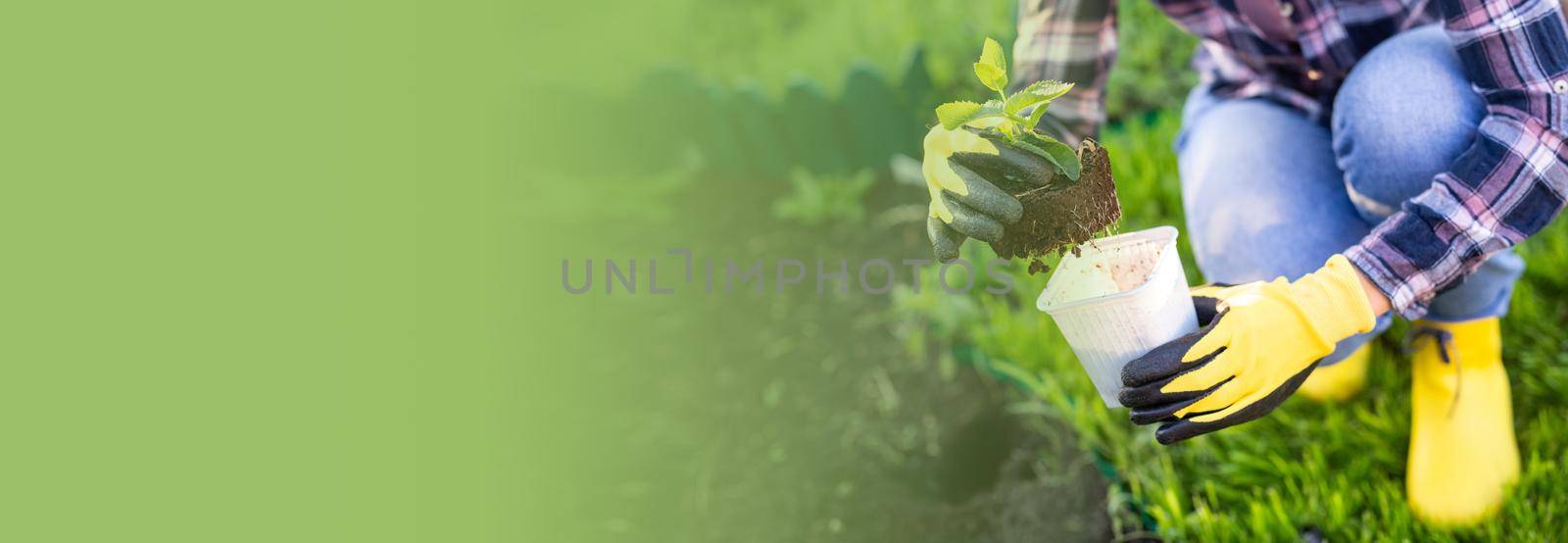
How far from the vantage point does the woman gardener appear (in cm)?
126

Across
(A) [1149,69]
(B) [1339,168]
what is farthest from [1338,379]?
(A) [1149,69]

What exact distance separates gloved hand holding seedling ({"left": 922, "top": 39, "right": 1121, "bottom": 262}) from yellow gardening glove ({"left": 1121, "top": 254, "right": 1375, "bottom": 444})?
0.56 feet

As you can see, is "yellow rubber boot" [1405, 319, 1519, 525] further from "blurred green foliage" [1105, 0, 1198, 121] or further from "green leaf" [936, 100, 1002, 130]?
"blurred green foliage" [1105, 0, 1198, 121]

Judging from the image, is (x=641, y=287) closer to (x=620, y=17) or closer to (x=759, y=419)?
(x=759, y=419)

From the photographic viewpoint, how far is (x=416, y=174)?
3410mm

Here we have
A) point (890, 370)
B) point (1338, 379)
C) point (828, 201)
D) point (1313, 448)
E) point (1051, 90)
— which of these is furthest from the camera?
point (828, 201)

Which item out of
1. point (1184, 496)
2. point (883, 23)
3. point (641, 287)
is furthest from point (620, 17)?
point (1184, 496)

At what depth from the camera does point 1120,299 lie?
1.21m

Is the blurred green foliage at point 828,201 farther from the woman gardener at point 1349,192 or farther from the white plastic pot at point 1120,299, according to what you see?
the white plastic pot at point 1120,299

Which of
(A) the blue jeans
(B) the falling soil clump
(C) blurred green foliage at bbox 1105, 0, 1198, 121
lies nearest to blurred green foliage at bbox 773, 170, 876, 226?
(C) blurred green foliage at bbox 1105, 0, 1198, 121

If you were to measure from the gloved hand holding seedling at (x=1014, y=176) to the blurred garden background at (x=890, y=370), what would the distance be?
1.84ft

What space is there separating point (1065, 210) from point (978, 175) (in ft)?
0.34

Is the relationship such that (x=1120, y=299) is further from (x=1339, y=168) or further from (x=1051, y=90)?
(x=1339, y=168)

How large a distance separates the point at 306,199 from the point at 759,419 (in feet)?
5.04
